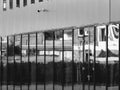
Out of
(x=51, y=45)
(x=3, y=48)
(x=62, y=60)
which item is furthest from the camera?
(x=3, y=48)

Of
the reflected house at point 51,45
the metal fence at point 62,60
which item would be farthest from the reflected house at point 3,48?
the reflected house at point 51,45

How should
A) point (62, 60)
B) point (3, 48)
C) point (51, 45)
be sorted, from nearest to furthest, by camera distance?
point (62, 60) < point (51, 45) < point (3, 48)

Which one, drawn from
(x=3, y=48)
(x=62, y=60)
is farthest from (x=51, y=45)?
(x=3, y=48)

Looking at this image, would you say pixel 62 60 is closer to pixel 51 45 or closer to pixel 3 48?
pixel 51 45

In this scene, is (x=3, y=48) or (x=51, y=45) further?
(x=3, y=48)

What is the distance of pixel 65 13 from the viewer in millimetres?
30109

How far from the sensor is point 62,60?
3070 cm

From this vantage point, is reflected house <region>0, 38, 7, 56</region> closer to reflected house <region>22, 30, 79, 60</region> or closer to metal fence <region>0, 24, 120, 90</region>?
metal fence <region>0, 24, 120, 90</region>

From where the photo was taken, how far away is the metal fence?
25.5 metres

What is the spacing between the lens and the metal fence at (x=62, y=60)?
25.5m

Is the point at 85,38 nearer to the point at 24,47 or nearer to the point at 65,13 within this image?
the point at 65,13

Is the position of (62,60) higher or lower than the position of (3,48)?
lower

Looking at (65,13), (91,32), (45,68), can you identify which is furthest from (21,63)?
(91,32)

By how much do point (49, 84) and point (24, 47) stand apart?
5.19 meters
